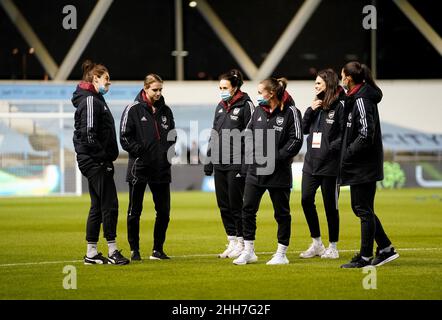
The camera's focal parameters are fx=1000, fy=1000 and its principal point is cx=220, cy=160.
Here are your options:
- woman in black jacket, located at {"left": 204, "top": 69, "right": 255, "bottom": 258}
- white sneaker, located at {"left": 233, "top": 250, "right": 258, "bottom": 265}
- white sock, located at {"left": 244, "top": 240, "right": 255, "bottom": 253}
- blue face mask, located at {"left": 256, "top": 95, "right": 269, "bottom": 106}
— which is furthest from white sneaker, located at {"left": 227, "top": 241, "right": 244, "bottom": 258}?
blue face mask, located at {"left": 256, "top": 95, "right": 269, "bottom": 106}

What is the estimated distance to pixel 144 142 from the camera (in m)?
12.4

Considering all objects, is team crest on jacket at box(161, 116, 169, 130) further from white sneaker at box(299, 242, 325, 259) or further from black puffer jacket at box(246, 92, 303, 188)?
white sneaker at box(299, 242, 325, 259)

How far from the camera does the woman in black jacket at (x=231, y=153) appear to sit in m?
12.9

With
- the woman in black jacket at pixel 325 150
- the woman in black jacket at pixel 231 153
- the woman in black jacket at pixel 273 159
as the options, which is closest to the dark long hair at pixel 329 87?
the woman in black jacket at pixel 325 150

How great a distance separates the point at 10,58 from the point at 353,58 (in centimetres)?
1387

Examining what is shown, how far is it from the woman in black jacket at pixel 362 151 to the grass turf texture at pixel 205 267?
2.12 ft

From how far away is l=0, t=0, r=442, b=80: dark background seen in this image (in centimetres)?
3950

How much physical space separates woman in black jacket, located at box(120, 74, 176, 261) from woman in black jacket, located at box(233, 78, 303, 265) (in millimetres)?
1138

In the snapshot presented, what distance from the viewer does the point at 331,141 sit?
12680 mm

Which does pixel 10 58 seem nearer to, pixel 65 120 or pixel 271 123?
pixel 65 120

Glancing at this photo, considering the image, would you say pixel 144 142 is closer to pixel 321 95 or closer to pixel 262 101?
pixel 262 101

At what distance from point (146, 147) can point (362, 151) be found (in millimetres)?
2795

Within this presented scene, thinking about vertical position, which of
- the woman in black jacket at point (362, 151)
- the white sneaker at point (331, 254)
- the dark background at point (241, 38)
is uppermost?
the dark background at point (241, 38)

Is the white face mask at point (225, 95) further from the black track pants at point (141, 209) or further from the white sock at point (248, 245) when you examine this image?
the white sock at point (248, 245)
